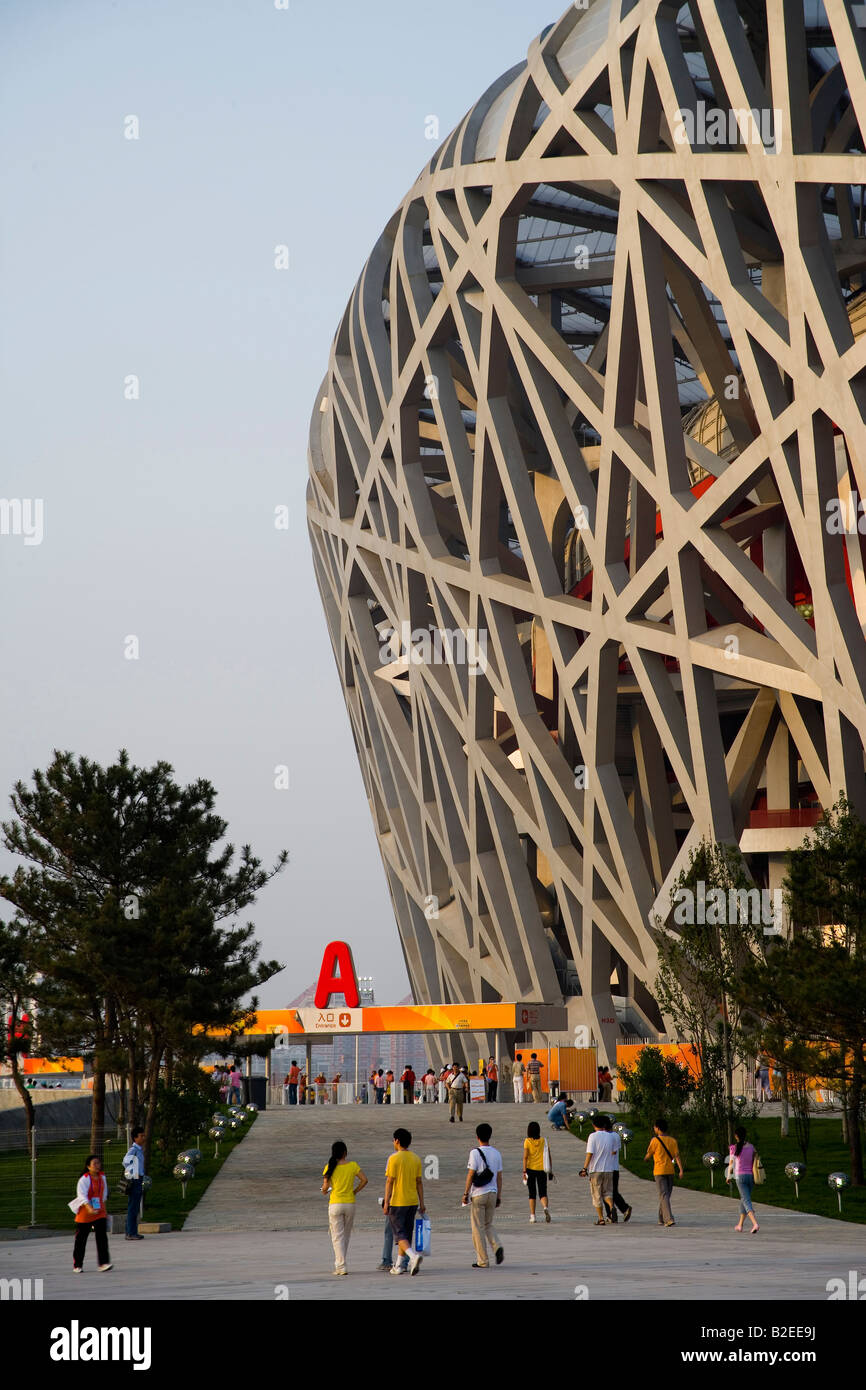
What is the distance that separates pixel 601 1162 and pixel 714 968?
6340 millimetres

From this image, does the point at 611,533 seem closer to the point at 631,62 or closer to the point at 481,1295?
the point at 631,62

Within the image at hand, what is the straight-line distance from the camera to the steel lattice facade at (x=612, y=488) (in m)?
25.2

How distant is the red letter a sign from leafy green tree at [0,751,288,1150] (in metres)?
21.7

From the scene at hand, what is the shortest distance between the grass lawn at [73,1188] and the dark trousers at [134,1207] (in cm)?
122

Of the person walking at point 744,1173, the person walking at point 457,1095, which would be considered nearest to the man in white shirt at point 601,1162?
the person walking at point 744,1173

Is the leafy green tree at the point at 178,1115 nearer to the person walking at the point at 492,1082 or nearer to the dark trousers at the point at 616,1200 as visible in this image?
the dark trousers at the point at 616,1200

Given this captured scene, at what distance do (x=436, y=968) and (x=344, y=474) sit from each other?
1667 centimetres

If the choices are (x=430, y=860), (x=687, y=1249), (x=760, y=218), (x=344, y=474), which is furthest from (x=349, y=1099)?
(x=687, y=1249)

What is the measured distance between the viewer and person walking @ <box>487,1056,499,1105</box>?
37.6 metres

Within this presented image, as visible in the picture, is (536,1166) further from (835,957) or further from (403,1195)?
(403,1195)

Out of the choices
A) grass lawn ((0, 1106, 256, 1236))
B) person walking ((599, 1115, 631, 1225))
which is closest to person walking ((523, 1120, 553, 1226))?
person walking ((599, 1115, 631, 1225))

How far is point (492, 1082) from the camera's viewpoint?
124ft
